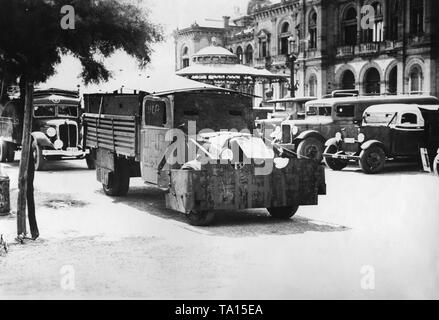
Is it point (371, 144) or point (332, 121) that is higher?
point (332, 121)

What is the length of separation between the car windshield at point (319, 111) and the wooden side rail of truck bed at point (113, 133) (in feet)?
25.8

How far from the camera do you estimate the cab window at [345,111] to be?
16766mm

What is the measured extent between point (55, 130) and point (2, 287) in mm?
9239

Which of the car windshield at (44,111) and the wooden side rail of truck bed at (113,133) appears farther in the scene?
the car windshield at (44,111)

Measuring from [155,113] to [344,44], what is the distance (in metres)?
21.2

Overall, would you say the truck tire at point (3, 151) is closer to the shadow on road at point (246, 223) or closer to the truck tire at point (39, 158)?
the truck tire at point (39, 158)

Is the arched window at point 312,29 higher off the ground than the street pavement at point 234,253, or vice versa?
the arched window at point 312,29

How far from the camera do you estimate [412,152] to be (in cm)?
1395

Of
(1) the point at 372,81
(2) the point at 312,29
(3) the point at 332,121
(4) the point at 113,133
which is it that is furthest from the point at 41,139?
(2) the point at 312,29

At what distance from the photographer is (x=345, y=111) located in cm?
1684

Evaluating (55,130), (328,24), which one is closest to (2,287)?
(55,130)

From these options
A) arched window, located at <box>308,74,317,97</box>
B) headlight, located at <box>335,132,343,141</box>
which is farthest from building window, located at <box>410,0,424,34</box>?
arched window, located at <box>308,74,317,97</box>

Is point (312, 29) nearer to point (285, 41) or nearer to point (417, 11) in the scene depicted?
point (285, 41)

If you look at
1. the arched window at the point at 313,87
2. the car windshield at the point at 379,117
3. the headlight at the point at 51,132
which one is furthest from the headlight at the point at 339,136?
the arched window at the point at 313,87
